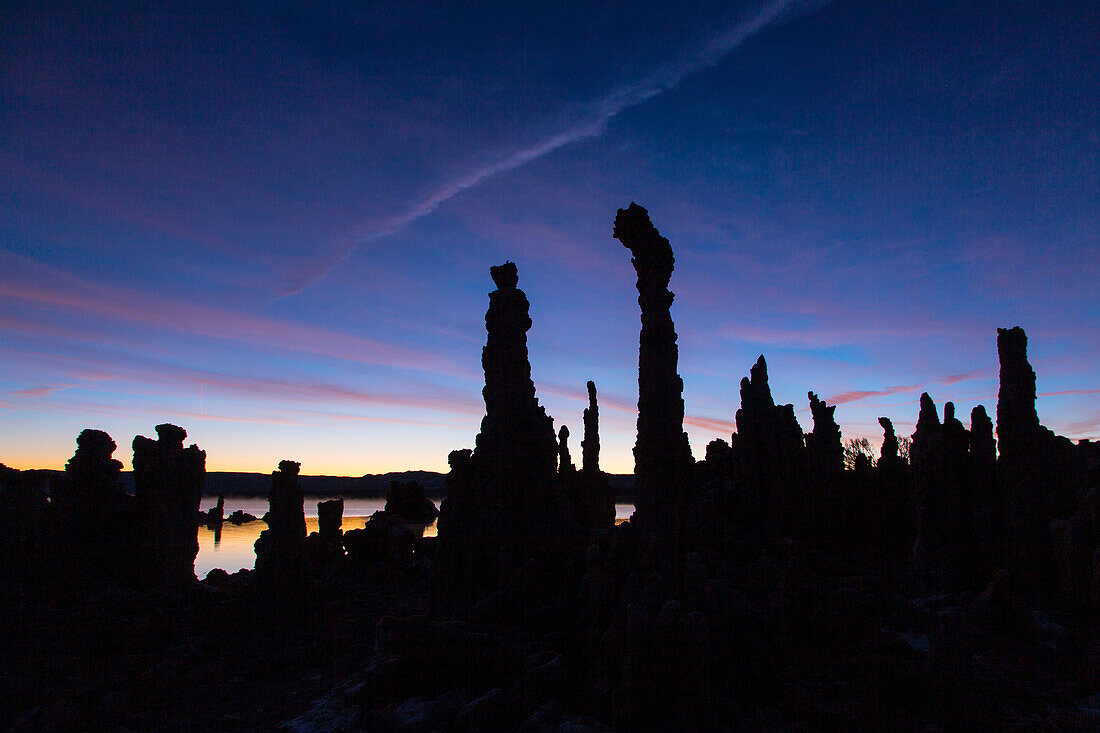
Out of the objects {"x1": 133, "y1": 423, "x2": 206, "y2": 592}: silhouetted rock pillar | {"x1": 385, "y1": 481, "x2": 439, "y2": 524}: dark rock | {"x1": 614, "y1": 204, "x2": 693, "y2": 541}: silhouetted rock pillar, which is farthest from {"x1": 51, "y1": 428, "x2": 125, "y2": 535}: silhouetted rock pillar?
{"x1": 385, "y1": 481, "x2": 439, "y2": 524}: dark rock

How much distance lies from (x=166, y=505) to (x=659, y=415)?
2569cm

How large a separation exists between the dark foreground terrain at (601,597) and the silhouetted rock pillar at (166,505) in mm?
140

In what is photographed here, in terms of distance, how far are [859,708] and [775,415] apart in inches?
1037

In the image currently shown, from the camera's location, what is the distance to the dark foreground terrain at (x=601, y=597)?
14.1 m

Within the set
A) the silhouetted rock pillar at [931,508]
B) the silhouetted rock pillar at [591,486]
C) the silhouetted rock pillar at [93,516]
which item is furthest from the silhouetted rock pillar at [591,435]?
the silhouetted rock pillar at [93,516]

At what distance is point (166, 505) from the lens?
96.6 ft

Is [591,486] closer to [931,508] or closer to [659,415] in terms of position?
[931,508]

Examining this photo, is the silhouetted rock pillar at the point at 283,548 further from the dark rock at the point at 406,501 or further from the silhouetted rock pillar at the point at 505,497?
the dark rock at the point at 406,501

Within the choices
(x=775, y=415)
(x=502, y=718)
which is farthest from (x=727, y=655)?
(x=775, y=415)

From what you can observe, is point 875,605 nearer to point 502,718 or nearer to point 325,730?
point 502,718

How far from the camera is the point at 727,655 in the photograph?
14.6 meters

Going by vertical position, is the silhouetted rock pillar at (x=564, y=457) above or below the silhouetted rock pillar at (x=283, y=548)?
above

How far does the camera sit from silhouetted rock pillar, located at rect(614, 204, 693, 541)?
1811cm

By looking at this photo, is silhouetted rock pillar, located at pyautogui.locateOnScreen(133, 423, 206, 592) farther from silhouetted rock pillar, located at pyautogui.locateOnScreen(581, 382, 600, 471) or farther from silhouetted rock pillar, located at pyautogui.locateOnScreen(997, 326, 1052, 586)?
silhouetted rock pillar, located at pyautogui.locateOnScreen(997, 326, 1052, 586)
